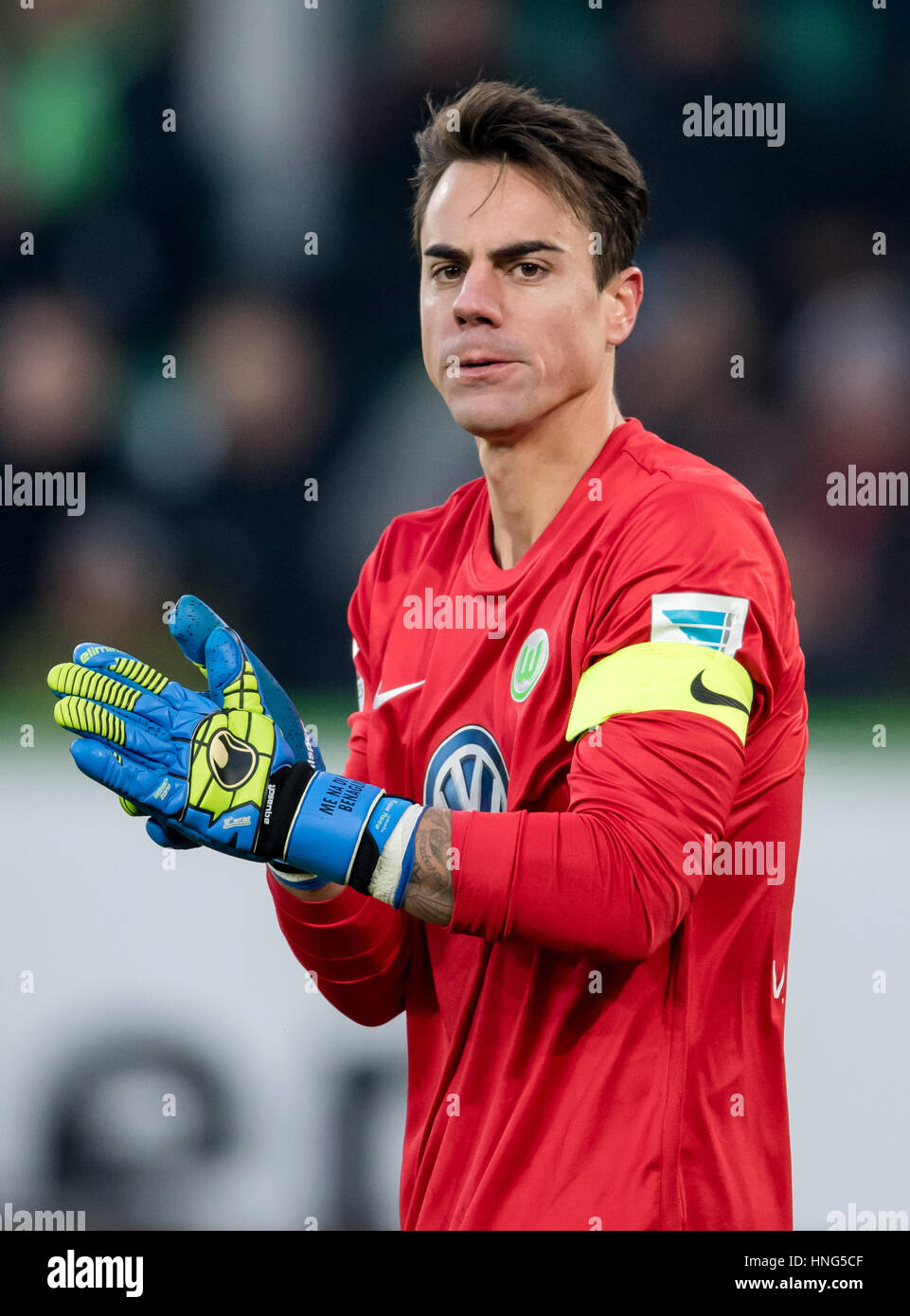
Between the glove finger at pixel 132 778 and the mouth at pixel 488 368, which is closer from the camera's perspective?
the glove finger at pixel 132 778

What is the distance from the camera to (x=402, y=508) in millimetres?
2561

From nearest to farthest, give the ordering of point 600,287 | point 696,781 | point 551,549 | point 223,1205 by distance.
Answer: point 696,781
point 551,549
point 600,287
point 223,1205

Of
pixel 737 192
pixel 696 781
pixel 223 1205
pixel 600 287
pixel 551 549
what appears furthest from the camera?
pixel 737 192

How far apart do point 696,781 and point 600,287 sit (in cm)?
62

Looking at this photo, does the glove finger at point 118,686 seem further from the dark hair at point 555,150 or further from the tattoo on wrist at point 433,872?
the dark hair at point 555,150

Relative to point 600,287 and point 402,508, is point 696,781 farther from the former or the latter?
point 402,508

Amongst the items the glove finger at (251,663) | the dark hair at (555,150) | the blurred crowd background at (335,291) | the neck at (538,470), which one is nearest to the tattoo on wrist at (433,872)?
the glove finger at (251,663)

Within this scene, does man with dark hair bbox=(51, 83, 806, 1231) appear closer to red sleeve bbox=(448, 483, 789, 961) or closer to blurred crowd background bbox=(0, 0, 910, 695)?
red sleeve bbox=(448, 483, 789, 961)

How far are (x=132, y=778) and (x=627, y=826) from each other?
1.43 feet

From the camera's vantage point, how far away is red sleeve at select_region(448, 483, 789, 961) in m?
1.12

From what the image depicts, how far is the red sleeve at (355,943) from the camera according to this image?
1.41 metres

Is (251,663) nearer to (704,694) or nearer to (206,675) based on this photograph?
(206,675)

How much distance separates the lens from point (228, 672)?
1.26 m

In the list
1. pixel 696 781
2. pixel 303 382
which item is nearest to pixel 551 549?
pixel 696 781
